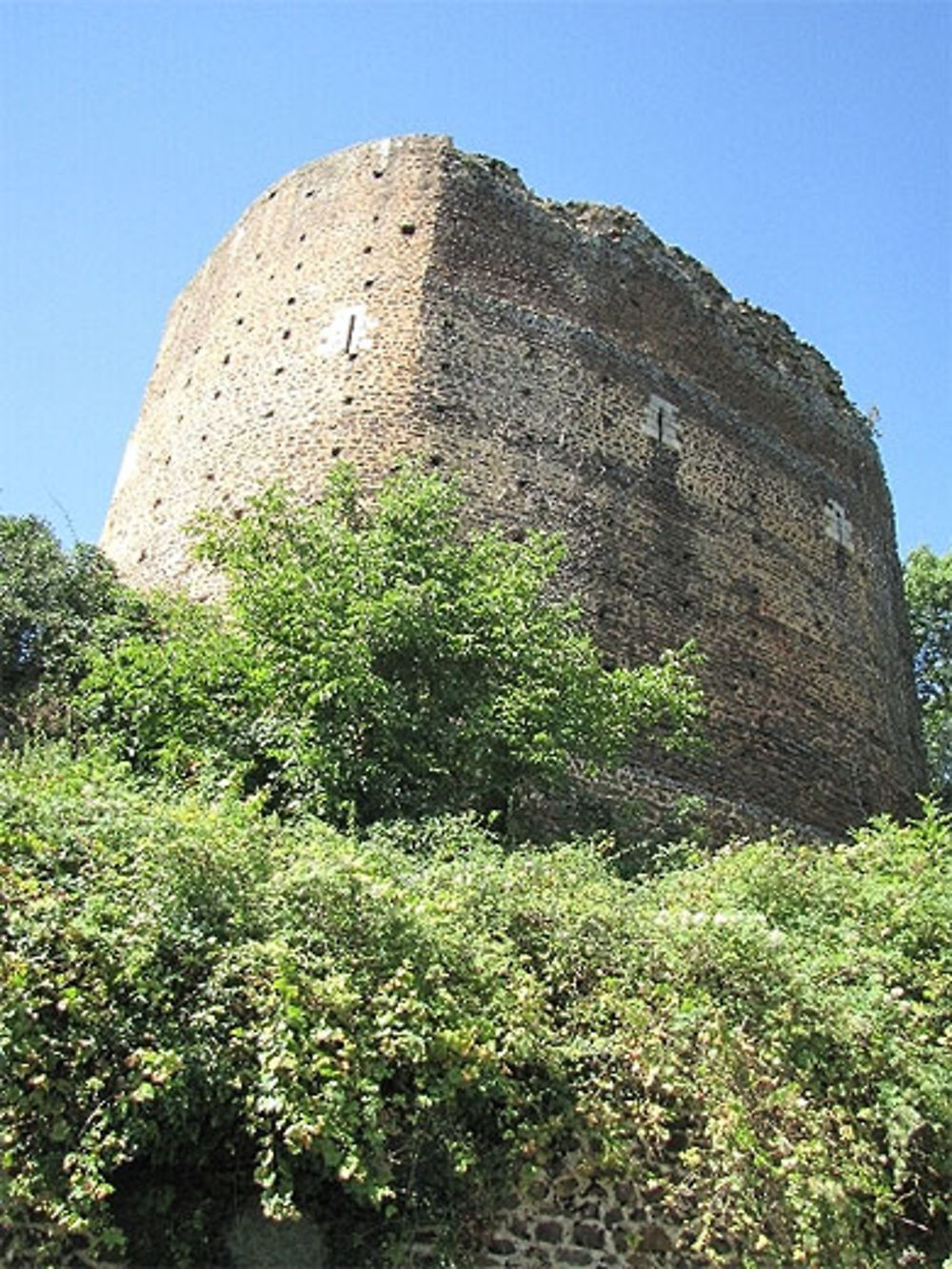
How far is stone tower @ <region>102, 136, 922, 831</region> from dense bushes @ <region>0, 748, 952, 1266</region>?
526 cm

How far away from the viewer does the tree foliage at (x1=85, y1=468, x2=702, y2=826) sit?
27.3ft

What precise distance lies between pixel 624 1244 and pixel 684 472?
950 cm

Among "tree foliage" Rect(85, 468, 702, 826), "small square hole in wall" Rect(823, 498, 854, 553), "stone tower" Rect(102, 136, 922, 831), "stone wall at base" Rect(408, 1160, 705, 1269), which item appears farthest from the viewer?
"small square hole in wall" Rect(823, 498, 854, 553)

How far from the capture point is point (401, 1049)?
4906mm

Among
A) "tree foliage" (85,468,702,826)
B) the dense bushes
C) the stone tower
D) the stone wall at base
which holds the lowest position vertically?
the stone wall at base

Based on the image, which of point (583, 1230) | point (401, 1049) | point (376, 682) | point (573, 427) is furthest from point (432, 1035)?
point (573, 427)

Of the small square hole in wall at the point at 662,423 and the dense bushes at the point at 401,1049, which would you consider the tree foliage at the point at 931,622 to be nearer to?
the small square hole in wall at the point at 662,423

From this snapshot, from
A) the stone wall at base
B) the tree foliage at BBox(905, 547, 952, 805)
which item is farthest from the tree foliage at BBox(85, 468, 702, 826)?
the tree foliage at BBox(905, 547, 952, 805)

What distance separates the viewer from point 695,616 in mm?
12570

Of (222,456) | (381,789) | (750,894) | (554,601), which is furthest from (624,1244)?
(222,456)

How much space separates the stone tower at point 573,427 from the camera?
1203 centimetres

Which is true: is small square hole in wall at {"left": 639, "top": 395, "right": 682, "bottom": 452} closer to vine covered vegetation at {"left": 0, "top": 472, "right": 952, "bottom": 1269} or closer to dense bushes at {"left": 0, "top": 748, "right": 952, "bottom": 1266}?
vine covered vegetation at {"left": 0, "top": 472, "right": 952, "bottom": 1269}

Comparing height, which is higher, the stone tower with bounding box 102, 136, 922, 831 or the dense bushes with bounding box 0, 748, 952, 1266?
the stone tower with bounding box 102, 136, 922, 831

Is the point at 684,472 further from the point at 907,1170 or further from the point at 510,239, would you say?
the point at 907,1170
